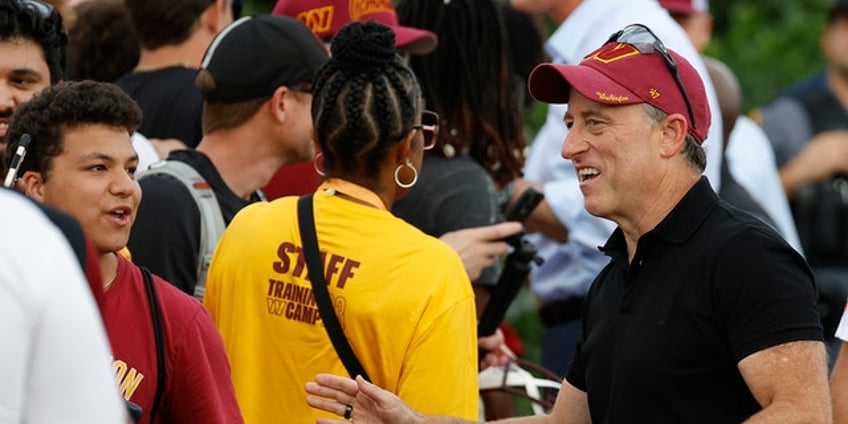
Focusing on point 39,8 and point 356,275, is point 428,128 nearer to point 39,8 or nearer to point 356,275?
point 356,275

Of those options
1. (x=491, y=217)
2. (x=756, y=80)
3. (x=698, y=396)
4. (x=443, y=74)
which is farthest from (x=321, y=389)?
(x=756, y=80)

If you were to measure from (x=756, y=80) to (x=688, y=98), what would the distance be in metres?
8.28

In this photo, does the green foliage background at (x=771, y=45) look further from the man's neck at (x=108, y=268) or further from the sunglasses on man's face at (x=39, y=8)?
the man's neck at (x=108, y=268)

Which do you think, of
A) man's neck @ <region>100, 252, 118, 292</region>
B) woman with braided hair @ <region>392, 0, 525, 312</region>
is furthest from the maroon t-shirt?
woman with braided hair @ <region>392, 0, 525, 312</region>

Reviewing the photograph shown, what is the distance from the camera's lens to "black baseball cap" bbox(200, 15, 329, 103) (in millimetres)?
5414

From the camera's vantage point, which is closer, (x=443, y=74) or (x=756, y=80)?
(x=443, y=74)

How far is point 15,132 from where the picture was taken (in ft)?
14.5

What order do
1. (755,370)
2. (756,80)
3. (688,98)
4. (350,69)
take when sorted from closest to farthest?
1. (755,370)
2. (688,98)
3. (350,69)
4. (756,80)

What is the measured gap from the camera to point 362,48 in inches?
187

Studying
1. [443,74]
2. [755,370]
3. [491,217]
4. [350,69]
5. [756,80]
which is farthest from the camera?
[756,80]

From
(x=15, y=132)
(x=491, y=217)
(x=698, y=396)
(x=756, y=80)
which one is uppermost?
(x=15, y=132)

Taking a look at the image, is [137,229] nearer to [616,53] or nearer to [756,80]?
[616,53]

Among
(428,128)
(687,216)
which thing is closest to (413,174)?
(428,128)

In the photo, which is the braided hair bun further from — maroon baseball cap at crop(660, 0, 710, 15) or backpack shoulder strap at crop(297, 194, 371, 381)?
maroon baseball cap at crop(660, 0, 710, 15)
